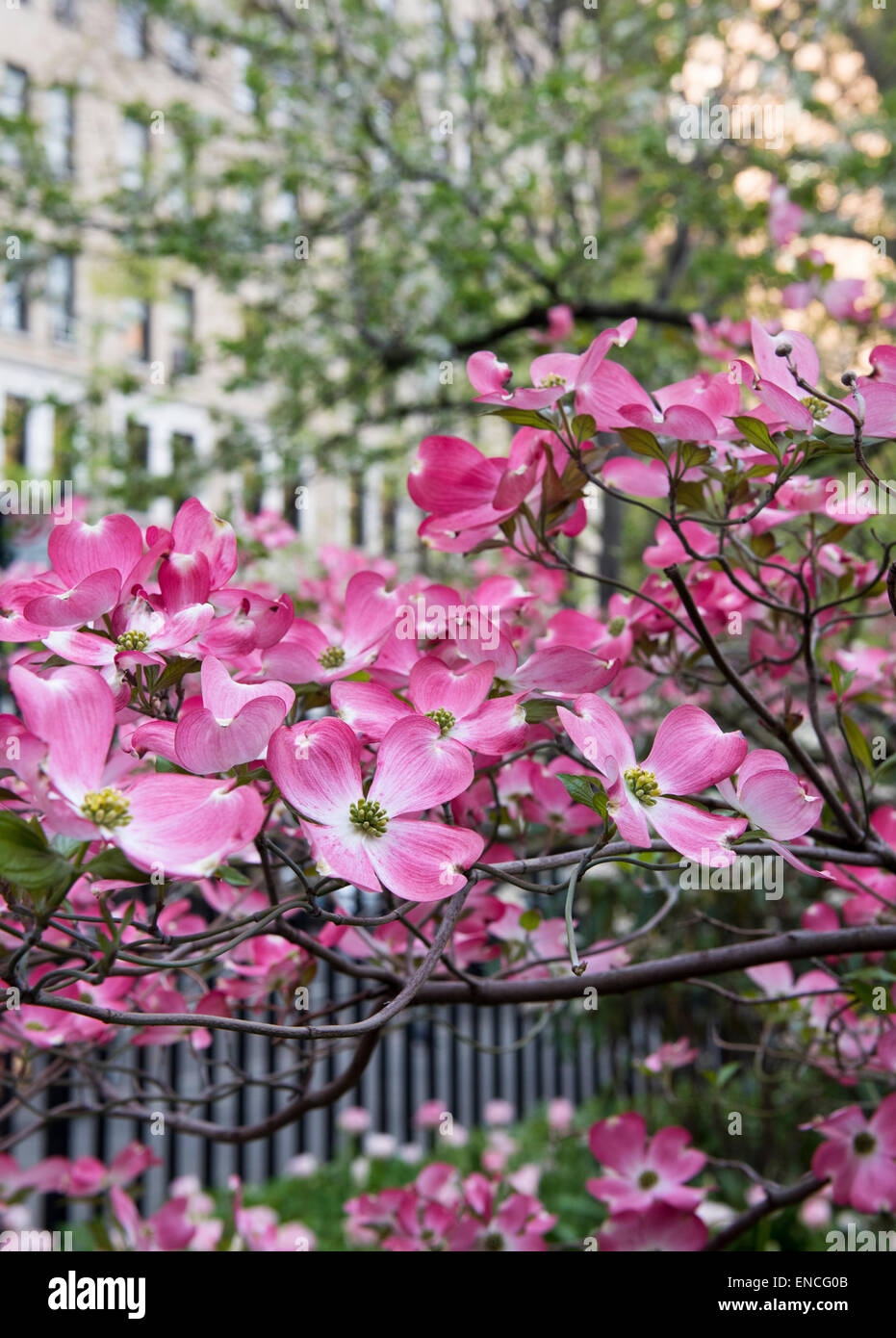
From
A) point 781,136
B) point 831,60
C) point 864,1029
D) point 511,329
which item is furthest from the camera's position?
point 831,60

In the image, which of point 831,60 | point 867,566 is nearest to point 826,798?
point 867,566

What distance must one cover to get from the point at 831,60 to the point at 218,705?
615 cm

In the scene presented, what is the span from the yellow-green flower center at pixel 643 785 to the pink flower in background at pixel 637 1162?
58cm

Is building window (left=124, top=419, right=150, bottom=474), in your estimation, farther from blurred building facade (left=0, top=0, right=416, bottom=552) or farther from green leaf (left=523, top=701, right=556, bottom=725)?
green leaf (left=523, top=701, right=556, bottom=725)

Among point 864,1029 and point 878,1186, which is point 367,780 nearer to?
point 878,1186

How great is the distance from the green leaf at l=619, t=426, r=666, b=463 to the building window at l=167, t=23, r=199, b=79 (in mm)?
4084

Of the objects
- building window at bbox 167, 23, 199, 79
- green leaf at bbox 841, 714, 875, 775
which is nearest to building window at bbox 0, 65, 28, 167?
building window at bbox 167, 23, 199, 79

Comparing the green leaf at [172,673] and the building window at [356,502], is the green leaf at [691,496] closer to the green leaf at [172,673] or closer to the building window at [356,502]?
the green leaf at [172,673]

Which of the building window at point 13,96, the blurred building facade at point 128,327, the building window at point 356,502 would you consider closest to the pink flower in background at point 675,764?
the blurred building facade at point 128,327

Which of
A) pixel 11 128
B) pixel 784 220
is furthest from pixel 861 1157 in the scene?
pixel 11 128

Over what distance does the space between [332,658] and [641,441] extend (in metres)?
0.25

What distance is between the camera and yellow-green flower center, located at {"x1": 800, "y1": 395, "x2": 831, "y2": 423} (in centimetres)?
65

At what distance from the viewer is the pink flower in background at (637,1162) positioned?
40.4 inches

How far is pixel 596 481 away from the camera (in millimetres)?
713
